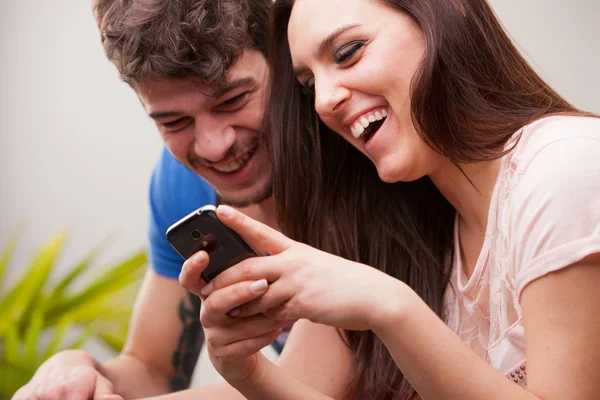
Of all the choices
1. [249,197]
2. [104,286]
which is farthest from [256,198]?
[104,286]

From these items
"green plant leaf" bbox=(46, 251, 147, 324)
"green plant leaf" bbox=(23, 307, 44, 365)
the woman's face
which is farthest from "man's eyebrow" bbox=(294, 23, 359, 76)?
"green plant leaf" bbox=(23, 307, 44, 365)

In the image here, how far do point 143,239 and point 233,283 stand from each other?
225 cm

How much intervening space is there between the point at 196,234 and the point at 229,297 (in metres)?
0.10

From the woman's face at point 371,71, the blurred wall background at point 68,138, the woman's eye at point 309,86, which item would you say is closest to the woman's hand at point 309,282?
the woman's face at point 371,71

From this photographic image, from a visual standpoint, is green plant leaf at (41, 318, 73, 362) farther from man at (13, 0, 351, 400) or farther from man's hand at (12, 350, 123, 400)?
man's hand at (12, 350, 123, 400)

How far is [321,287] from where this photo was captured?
40.3 inches

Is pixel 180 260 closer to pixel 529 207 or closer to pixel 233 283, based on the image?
pixel 233 283

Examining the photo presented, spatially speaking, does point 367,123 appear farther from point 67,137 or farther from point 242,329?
point 67,137

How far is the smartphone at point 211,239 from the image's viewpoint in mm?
1088

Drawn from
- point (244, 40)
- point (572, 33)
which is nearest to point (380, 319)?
point (244, 40)

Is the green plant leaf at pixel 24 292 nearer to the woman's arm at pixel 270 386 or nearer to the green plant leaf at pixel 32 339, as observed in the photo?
the green plant leaf at pixel 32 339

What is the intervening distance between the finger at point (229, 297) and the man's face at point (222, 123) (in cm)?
59

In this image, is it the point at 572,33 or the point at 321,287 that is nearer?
the point at 321,287

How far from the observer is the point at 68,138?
10.8 ft
